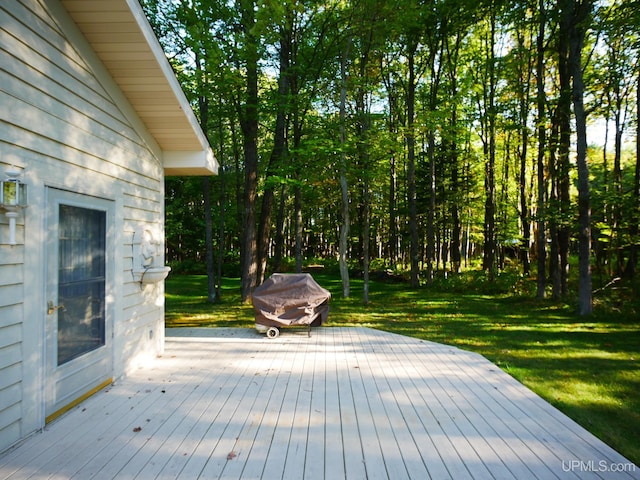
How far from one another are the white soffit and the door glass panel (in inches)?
56.5

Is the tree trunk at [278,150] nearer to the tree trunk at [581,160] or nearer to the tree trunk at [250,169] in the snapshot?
the tree trunk at [250,169]

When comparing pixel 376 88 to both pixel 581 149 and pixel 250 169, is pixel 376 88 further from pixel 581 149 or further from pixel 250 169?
pixel 581 149

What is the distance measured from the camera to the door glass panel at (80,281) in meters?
3.41

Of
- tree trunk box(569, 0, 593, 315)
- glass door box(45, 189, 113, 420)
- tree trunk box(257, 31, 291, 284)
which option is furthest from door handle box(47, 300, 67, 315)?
tree trunk box(569, 0, 593, 315)

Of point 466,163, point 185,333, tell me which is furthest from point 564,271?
point 185,333

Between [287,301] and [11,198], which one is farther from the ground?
[11,198]

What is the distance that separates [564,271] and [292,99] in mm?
8831

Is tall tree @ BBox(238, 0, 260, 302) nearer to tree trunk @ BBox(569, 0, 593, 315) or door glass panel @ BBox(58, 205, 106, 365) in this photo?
door glass panel @ BBox(58, 205, 106, 365)

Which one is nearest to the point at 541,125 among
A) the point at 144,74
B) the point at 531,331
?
the point at 531,331

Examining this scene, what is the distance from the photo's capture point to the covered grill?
6.29 m

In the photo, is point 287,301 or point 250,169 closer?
point 287,301

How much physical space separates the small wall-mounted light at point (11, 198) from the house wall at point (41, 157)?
59mm

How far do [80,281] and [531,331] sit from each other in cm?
741

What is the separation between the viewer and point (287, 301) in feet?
20.8
